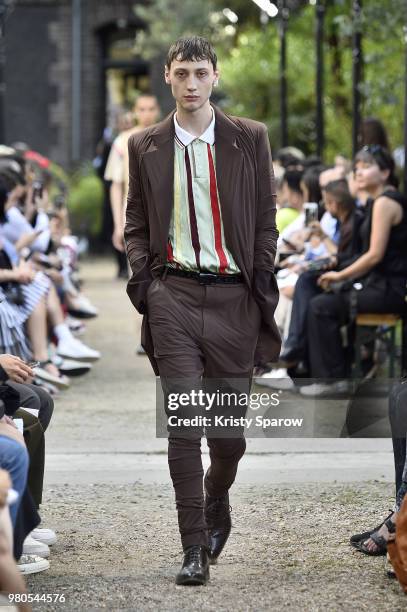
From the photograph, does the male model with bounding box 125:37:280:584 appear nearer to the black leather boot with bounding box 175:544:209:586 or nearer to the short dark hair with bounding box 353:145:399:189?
the black leather boot with bounding box 175:544:209:586

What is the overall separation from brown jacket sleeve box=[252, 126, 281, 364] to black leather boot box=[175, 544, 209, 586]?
3.04ft

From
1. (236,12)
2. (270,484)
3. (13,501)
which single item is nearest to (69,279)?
(270,484)

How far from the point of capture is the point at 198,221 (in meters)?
5.43

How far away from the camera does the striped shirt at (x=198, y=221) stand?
5434 millimetres

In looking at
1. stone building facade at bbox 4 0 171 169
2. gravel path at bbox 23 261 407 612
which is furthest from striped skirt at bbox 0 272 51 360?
stone building facade at bbox 4 0 171 169

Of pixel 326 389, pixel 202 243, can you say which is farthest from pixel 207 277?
pixel 326 389

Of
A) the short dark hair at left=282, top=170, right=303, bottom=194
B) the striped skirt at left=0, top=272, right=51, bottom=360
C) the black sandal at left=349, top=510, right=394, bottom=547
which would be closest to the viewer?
the black sandal at left=349, top=510, right=394, bottom=547

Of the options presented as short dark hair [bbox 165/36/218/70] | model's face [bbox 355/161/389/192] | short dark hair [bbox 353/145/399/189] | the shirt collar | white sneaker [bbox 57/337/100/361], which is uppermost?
short dark hair [bbox 165/36/218/70]

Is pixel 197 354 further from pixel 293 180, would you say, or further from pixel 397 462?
pixel 293 180

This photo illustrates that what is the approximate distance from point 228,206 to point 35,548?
5.09 feet

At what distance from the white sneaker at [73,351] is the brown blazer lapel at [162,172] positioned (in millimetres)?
5847

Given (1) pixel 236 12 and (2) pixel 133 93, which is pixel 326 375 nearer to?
(1) pixel 236 12

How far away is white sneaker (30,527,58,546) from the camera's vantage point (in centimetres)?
582

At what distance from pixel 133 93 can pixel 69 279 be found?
15.4m
